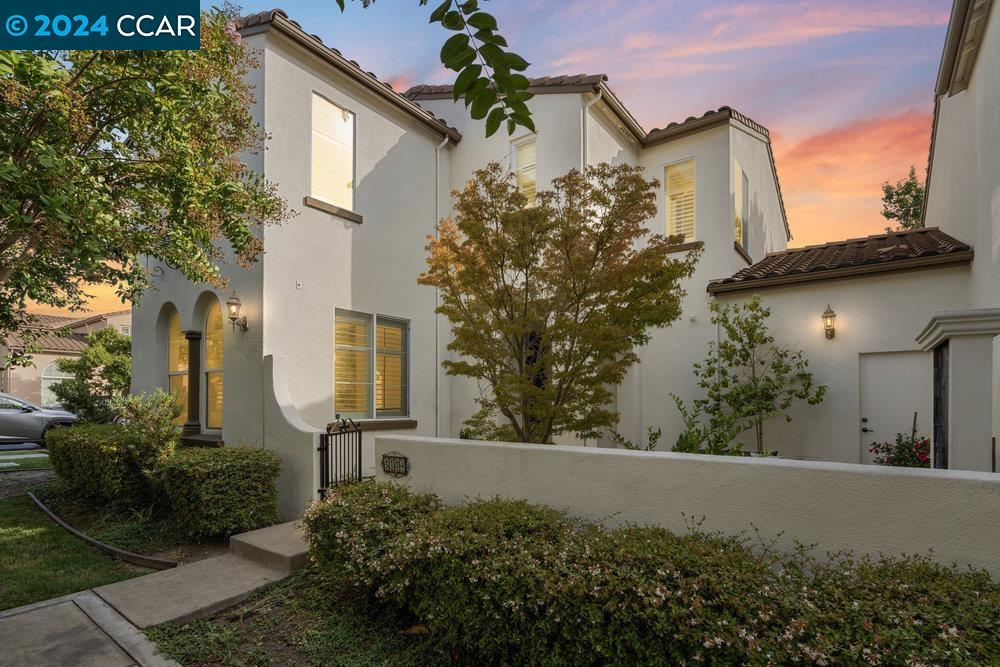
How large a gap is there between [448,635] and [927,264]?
27.9ft

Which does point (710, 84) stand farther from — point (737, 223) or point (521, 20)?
point (521, 20)

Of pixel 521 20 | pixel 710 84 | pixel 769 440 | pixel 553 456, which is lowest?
pixel 769 440

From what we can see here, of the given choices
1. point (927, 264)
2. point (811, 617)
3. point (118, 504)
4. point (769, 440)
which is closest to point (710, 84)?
point (927, 264)

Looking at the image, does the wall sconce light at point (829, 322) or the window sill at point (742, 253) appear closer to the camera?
the wall sconce light at point (829, 322)

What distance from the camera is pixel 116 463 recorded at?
24.2 ft

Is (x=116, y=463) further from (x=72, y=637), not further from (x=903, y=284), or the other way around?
(x=903, y=284)

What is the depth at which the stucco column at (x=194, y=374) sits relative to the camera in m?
9.12

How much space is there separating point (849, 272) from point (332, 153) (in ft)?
28.8

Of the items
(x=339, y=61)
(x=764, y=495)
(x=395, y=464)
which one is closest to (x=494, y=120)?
(x=764, y=495)

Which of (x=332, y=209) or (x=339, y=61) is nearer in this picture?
(x=332, y=209)

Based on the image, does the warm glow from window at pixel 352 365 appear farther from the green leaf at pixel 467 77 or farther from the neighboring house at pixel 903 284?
the green leaf at pixel 467 77

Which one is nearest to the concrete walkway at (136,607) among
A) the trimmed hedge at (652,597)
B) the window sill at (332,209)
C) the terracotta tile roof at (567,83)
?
the trimmed hedge at (652,597)

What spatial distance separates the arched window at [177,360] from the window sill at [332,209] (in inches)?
138

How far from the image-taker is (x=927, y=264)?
7.89m
